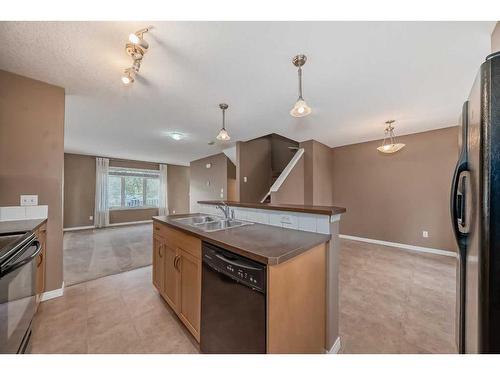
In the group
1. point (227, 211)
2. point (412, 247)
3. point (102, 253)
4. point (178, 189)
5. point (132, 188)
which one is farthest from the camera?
point (178, 189)

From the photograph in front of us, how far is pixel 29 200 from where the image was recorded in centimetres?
194

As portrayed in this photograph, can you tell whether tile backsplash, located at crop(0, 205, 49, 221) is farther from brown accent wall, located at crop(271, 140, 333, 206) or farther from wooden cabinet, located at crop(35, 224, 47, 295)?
brown accent wall, located at crop(271, 140, 333, 206)

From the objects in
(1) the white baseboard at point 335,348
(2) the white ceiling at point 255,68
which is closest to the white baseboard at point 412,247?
(2) the white ceiling at point 255,68

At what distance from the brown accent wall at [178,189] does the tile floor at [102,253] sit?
255 cm

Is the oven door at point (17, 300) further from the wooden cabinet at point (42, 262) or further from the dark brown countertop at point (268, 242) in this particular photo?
the dark brown countertop at point (268, 242)

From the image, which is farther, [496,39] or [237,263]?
[496,39]

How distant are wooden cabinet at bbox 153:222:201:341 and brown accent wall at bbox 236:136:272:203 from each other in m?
2.72

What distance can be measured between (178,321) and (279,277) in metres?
1.36

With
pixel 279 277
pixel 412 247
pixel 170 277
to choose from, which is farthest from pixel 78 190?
pixel 412 247

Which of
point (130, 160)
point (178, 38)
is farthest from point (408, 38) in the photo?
point (130, 160)

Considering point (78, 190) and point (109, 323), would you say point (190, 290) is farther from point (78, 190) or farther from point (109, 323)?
point (78, 190)

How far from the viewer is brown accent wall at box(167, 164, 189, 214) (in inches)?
303

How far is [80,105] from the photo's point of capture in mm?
2539

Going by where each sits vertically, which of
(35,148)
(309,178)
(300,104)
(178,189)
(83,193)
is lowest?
(83,193)
